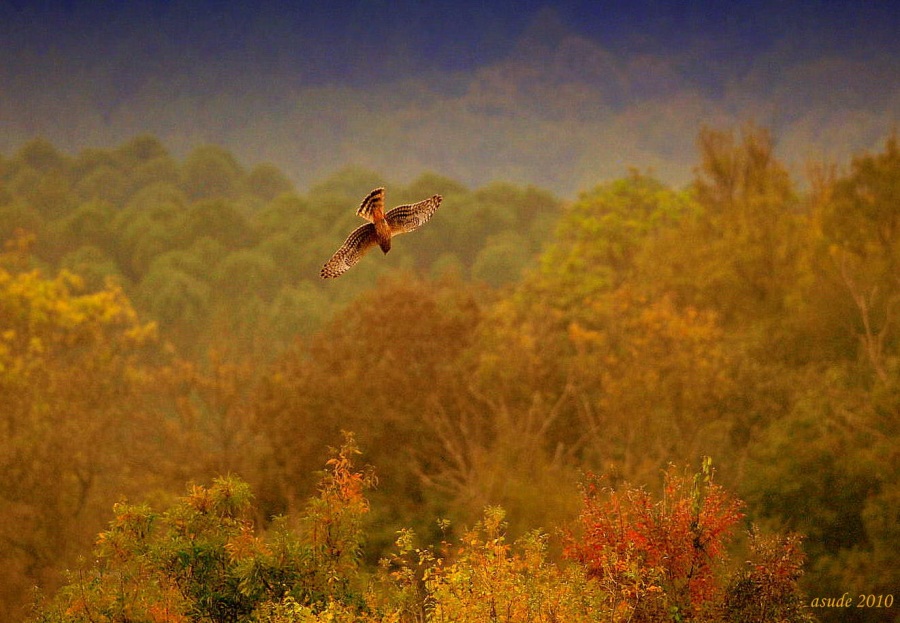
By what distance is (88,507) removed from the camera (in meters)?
25.7

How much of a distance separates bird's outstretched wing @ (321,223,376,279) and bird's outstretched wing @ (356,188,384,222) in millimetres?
243

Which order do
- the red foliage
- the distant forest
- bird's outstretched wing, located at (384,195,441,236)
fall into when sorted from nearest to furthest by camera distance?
bird's outstretched wing, located at (384,195,441,236) < the red foliage < the distant forest

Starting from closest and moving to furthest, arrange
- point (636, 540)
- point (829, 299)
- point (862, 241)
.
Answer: point (636, 540), point (829, 299), point (862, 241)

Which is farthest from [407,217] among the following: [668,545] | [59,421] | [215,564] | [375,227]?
[59,421]

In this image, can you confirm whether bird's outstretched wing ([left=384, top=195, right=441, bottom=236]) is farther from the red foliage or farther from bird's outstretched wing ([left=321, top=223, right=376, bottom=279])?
the red foliage

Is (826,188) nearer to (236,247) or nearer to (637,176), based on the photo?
(637,176)

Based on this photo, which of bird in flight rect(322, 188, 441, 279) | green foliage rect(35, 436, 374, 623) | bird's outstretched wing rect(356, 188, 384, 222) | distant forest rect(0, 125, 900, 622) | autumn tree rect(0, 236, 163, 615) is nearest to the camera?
bird's outstretched wing rect(356, 188, 384, 222)

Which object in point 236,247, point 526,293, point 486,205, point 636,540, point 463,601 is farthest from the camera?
point 486,205

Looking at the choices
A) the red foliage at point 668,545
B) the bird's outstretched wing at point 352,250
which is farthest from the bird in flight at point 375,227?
the red foliage at point 668,545

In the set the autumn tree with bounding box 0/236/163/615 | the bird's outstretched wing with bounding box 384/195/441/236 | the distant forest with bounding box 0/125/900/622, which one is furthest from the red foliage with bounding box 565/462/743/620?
the autumn tree with bounding box 0/236/163/615

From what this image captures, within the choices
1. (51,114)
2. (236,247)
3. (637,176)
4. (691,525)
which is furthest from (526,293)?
(51,114)

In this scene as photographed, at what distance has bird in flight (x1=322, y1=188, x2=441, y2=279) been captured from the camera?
848 centimetres

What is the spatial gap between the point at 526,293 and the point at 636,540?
2736 centimetres

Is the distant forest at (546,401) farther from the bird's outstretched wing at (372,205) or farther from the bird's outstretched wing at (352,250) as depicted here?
the bird's outstretched wing at (372,205)
